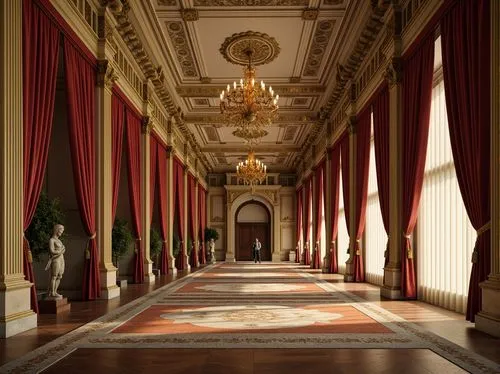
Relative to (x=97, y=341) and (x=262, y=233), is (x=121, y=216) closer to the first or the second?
(x=97, y=341)

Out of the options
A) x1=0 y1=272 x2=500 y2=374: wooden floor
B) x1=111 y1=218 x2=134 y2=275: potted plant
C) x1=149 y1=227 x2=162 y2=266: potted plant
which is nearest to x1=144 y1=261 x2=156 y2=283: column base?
x1=149 y1=227 x2=162 y2=266: potted plant

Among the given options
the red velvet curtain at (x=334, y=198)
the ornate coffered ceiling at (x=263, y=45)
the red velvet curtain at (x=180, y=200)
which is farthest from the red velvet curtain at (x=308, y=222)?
the red velvet curtain at (x=334, y=198)

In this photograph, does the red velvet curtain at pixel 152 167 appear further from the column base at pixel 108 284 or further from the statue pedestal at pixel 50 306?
the statue pedestal at pixel 50 306

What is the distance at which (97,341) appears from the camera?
A: 203 inches

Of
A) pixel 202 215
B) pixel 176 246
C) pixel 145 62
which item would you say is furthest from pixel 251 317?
pixel 202 215

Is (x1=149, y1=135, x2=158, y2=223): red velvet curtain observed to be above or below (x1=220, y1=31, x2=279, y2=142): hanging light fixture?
below

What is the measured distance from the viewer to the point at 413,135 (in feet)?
26.5

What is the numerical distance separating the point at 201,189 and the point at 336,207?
12.3m

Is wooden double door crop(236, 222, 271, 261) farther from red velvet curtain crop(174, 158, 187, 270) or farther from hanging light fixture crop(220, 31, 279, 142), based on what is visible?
hanging light fixture crop(220, 31, 279, 142)

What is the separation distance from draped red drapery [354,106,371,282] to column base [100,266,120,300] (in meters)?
5.31

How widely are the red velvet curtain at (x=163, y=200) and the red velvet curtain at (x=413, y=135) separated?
7.25m

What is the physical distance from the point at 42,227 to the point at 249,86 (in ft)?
17.4

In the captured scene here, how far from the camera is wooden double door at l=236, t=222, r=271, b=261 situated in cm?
3031

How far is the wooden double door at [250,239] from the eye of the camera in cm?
3031
